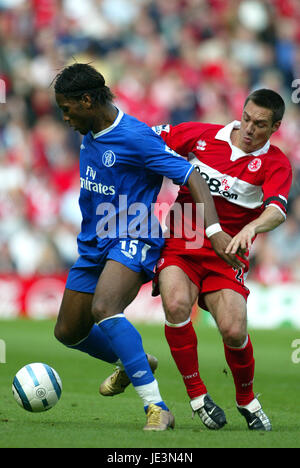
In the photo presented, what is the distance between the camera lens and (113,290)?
5.61 m

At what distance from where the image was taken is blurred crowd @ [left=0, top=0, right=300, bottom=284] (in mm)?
16531

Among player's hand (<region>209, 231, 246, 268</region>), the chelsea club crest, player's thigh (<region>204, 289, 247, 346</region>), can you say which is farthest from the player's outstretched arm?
the chelsea club crest

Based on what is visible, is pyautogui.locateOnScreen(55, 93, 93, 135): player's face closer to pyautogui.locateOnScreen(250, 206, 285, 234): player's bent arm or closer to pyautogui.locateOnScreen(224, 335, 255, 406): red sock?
pyautogui.locateOnScreen(250, 206, 285, 234): player's bent arm

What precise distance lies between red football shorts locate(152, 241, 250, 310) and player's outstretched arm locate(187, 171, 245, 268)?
1.46 feet

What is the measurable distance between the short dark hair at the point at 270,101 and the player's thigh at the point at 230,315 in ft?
4.25

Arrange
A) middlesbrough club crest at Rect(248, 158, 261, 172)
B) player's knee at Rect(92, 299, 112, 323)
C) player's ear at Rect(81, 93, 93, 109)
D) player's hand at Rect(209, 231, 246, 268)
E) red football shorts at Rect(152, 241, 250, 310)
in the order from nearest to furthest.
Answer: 1. player's knee at Rect(92, 299, 112, 323)
2. player's hand at Rect(209, 231, 246, 268)
3. player's ear at Rect(81, 93, 93, 109)
4. red football shorts at Rect(152, 241, 250, 310)
5. middlesbrough club crest at Rect(248, 158, 261, 172)

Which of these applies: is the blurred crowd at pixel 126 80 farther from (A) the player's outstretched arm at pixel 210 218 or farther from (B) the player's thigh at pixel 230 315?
(A) the player's outstretched arm at pixel 210 218

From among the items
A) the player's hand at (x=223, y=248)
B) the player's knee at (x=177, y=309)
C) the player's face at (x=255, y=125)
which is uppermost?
the player's face at (x=255, y=125)

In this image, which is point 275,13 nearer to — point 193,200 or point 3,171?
point 3,171

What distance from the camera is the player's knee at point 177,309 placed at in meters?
5.97

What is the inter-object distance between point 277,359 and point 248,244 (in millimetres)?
5950

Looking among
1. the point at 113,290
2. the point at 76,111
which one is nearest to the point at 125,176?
the point at 76,111

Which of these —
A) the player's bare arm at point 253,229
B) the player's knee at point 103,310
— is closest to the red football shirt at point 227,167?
the player's bare arm at point 253,229
